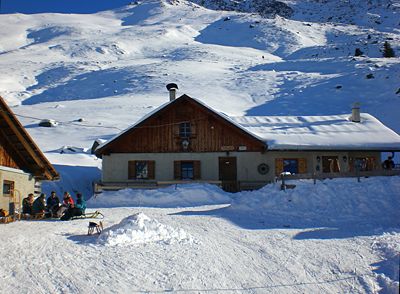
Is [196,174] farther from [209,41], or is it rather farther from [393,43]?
[209,41]

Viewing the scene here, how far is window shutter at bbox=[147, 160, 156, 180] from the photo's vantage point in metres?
24.3

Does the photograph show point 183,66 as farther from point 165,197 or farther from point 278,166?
point 165,197

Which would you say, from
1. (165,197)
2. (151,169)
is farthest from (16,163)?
(151,169)

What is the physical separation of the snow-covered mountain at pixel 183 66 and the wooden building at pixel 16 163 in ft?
41.5

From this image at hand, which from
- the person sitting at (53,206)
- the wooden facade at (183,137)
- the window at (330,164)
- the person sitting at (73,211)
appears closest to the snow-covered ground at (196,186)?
the person sitting at (73,211)

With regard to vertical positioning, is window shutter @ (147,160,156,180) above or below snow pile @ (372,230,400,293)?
above

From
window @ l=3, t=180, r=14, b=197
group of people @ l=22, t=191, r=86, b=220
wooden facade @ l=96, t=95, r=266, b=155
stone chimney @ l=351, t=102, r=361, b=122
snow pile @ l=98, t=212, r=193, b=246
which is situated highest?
stone chimney @ l=351, t=102, r=361, b=122

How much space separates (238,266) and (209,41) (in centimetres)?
10803

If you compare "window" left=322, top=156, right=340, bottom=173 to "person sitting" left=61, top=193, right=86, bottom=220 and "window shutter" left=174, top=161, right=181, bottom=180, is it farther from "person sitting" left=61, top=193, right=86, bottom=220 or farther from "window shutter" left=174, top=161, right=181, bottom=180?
"person sitting" left=61, top=193, right=86, bottom=220

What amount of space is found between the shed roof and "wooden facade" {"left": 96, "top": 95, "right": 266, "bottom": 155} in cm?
662

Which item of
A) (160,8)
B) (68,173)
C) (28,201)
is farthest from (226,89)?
(160,8)

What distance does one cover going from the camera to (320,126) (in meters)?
27.7

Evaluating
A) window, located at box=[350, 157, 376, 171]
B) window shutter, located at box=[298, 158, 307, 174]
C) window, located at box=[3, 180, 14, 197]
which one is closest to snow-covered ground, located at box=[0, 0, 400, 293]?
window, located at box=[3, 180, 14, 197]

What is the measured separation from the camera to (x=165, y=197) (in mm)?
19875
